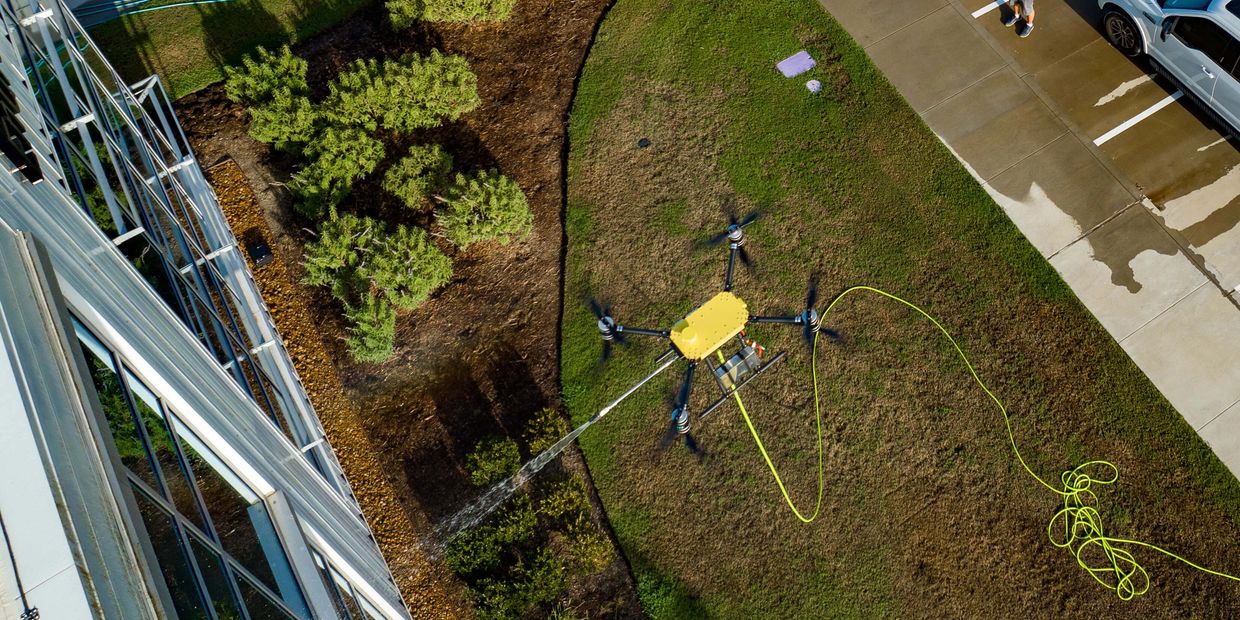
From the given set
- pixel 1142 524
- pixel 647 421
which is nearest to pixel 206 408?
pixel 647 421

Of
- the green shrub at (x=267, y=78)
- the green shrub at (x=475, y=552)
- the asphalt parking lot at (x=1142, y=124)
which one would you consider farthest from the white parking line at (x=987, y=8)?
the green shrub at (x=475, y=552)

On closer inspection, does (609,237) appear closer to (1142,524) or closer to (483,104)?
(483,104)

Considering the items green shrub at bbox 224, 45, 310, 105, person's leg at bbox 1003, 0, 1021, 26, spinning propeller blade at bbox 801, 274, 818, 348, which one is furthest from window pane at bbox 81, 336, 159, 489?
person's leg at bbox 1003, 0, 1021, 26

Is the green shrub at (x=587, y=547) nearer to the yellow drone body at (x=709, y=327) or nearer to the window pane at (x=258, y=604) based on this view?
the yellow drone body at (x=709, y=327)

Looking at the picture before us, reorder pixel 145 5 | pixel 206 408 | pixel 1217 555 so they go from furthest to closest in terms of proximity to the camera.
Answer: pixel 145 5
pixel 1217 555
pixel 206 408

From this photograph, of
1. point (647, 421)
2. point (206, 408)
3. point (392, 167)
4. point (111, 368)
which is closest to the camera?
point (111, 368)

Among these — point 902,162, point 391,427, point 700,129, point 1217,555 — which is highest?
point 700,129

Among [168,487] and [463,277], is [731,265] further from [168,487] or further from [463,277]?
[168,487]
